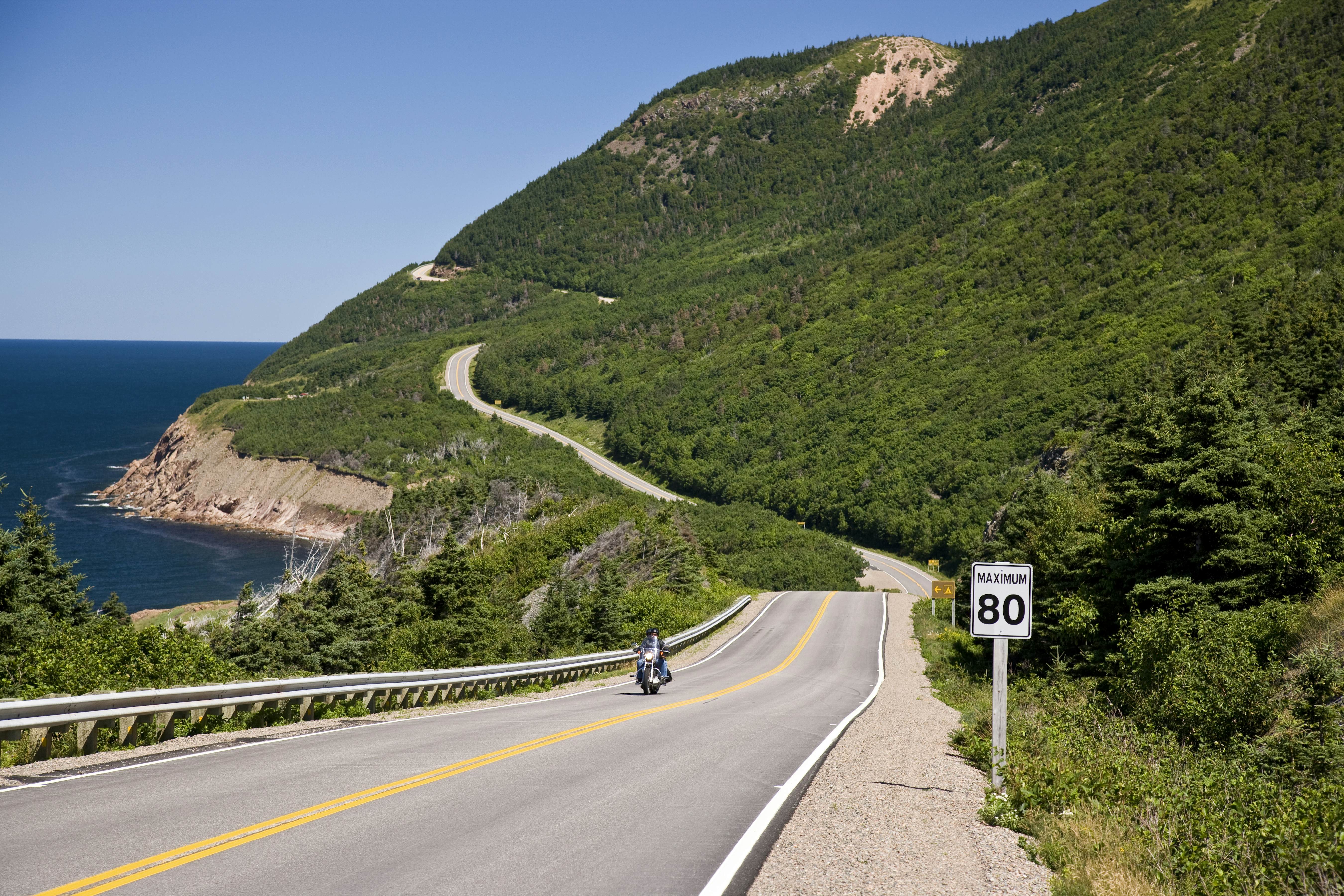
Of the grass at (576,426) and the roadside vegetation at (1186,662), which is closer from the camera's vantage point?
the roadside vegetation at (1186,662)

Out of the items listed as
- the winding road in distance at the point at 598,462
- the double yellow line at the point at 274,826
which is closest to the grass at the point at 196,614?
the winding road in distance at the point at 598,462

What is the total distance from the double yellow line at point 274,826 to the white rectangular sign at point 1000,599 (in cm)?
583

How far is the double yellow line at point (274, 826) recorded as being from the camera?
605 centimetres

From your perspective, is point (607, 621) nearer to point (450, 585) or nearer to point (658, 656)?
point (450, 585)

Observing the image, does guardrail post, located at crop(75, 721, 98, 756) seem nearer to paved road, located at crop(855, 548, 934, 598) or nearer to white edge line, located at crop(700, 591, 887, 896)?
white edge line, located at crop(700, 591, 887, 896)

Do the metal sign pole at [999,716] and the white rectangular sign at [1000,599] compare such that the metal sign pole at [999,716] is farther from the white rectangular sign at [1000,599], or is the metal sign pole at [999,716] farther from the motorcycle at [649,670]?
the motorcycle at [649,670]

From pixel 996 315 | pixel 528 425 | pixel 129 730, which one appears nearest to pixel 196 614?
pixel 129 730

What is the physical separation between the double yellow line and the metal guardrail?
391 cm

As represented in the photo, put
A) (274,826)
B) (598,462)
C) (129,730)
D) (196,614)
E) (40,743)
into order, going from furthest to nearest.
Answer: (598,462)
(196,614)
(129,730)
(40,743)
(274,826)

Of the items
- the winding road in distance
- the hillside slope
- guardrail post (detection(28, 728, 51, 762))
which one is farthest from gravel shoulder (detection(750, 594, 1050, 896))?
the winding road in distance

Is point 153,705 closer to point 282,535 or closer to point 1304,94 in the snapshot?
point 282,535

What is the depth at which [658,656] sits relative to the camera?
2198 cm

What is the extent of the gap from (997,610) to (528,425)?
5122 inches

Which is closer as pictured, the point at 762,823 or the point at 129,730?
the point at 762,823
